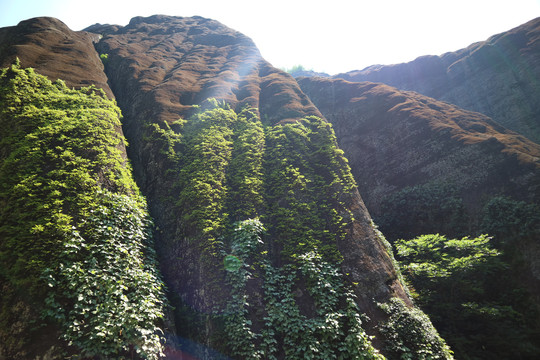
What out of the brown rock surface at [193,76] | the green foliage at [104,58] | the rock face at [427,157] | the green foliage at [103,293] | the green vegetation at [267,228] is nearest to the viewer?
the green foliage at [103,293]

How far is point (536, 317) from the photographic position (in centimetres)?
1259

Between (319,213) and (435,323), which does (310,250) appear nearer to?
(319,213)

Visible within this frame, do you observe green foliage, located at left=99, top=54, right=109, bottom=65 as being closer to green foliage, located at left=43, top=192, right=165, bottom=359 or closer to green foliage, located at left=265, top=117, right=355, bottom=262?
green foliage, located at left=265, top=117, right=355, bottom=262

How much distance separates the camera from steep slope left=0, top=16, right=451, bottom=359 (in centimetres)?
773

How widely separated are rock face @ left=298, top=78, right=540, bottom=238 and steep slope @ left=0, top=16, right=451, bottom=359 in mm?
9061

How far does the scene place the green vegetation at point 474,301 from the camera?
464 inches

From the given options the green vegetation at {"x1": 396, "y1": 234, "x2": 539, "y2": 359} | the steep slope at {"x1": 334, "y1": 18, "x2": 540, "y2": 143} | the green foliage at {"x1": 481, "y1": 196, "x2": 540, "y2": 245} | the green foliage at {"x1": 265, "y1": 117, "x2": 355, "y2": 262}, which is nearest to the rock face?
the green foliage at {"x1": 481, "y1": 196, "x2": 540, "y2": 245}

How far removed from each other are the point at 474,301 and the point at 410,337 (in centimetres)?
658

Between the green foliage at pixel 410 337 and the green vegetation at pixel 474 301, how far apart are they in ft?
9.24

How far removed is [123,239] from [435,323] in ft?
52.1

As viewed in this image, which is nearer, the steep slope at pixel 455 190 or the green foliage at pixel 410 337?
the green foliage at pixel 410 337

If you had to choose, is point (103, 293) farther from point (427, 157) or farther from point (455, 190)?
point (427, 157)

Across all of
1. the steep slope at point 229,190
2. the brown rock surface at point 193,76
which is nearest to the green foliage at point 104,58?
the brown rock surface at point 193,76

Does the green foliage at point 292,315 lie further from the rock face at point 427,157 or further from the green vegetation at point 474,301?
the rock face at point 427,157
